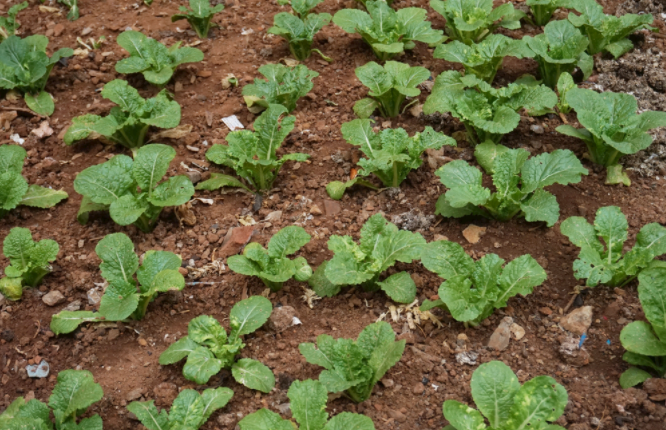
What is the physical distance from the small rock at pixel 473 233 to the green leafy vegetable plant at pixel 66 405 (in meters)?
2.28

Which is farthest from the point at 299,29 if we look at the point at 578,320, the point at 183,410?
the point at 183,410

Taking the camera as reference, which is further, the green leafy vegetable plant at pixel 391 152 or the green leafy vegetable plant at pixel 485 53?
the green leafy vegetable plant at pixel 485 53

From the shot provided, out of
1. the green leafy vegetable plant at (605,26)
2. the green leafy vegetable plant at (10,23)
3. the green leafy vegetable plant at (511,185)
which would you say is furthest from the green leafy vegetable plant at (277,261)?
the green leafy vegetable plant at (10,23)

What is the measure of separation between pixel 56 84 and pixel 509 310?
4.06 meters

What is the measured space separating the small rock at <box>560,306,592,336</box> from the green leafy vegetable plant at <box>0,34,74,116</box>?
406 cm

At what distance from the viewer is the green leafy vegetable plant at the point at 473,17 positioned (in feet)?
17.0

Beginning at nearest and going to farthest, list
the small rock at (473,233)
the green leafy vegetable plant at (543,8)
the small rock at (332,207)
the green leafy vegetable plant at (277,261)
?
the green leafy vegetable plant at (277,261), the small rock at (473,233), the small rock at (332,207), the green leafy vegetable plant at (543,8)

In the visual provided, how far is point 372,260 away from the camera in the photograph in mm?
3793

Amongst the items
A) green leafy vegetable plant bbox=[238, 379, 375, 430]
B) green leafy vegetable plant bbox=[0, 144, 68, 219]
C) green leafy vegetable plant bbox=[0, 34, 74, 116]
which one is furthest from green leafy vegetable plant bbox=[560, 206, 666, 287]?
green leafy vegetable plant bbox=[0, 34, 74, 116]

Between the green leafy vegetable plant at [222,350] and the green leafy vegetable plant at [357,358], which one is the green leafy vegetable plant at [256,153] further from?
the green leafy vegetable plant at [357,358]

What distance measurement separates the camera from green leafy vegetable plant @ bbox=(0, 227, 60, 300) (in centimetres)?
392

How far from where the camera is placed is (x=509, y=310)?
12.1 feet

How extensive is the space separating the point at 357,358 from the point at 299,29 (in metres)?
3.10

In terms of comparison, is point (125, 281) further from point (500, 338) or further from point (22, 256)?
point (500, 338)
